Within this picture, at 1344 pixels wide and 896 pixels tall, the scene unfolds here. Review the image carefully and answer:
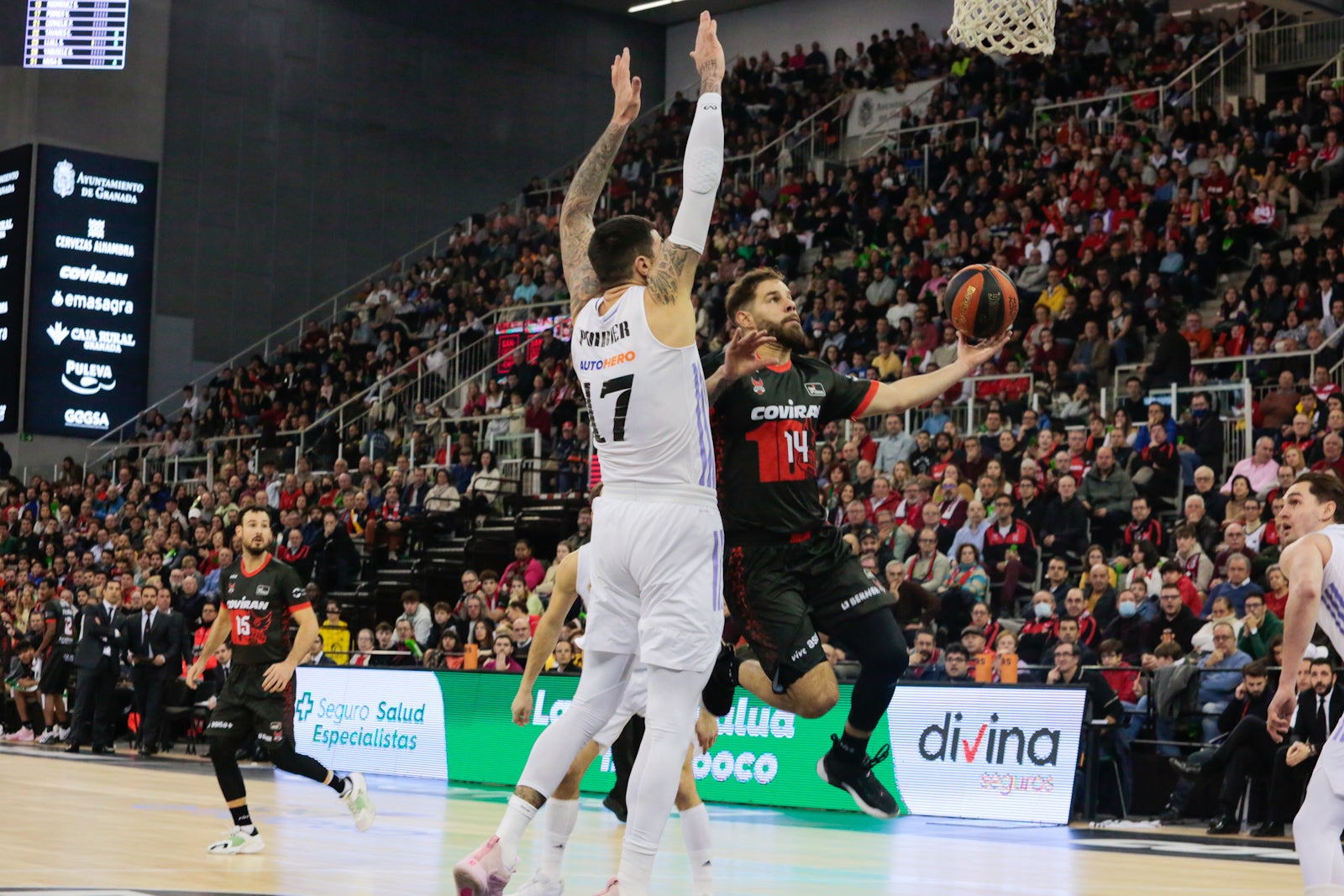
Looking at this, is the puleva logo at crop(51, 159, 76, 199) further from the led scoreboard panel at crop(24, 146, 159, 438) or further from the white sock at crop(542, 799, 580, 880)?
the white sock at crop(542, 799, 580, 880)

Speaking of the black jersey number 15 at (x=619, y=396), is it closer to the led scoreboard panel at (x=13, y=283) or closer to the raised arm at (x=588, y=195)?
the raised arm at (x=588, y=195)

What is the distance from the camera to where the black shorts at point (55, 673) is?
2270 centimetres

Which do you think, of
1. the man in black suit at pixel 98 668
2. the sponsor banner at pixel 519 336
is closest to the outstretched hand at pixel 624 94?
the man in black suit at pixel 98 668

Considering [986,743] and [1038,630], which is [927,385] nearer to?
[986,743]

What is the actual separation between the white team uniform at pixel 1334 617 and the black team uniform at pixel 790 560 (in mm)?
1694

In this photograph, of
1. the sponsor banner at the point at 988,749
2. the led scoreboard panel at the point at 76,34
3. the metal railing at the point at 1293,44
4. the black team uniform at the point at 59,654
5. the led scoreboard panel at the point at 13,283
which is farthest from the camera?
the led scoreboard panel at the point at 13,283

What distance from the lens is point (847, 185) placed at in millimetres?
27484

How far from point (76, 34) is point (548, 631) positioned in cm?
2749

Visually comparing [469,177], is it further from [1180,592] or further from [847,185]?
[1180,592]

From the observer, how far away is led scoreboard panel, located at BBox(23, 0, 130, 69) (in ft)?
104

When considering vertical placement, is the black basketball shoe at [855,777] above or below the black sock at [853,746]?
below

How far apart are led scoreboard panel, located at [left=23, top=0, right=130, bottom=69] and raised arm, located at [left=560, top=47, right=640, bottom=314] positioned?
27370mm

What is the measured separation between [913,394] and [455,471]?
18.9 m

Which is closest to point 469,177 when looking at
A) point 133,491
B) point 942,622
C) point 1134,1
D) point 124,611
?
point 133,491
